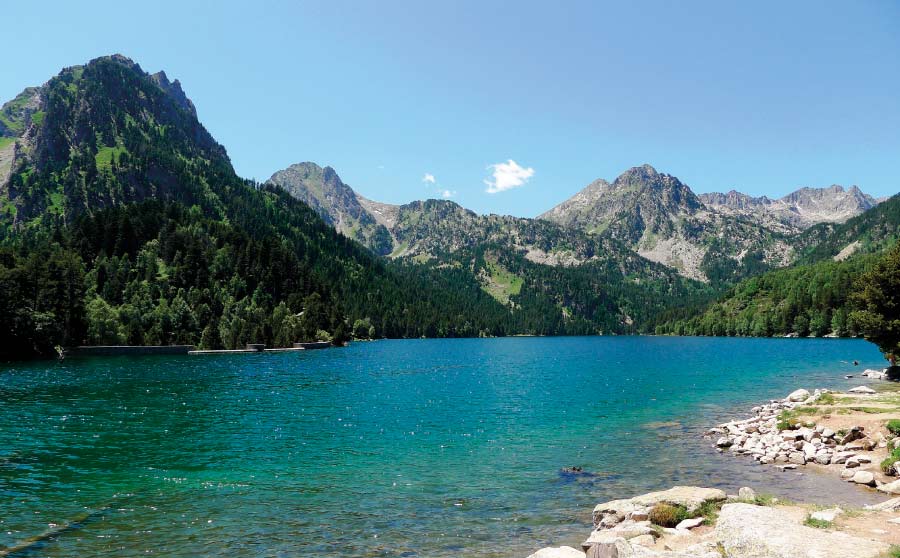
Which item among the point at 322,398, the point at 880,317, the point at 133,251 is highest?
the point at 133,251

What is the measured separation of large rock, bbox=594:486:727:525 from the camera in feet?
74.7

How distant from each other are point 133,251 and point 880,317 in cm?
22250

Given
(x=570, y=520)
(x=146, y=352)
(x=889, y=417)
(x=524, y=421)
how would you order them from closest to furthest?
(x=570, y=520) → (x=889, y=417) → (x=524, y=421) → (x=146, y=352)

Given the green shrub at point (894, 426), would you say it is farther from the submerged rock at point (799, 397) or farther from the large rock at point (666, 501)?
the large rock at point (666, 501)

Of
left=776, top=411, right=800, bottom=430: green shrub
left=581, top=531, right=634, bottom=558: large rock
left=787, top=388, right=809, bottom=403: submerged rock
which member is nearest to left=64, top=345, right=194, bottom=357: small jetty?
left=787, top=388, right=809, bottom=403: submerged rock

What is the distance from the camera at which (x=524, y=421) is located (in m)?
52.8

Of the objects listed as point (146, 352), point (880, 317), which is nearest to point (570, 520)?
point (880, 317)

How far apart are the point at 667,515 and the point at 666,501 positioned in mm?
1410

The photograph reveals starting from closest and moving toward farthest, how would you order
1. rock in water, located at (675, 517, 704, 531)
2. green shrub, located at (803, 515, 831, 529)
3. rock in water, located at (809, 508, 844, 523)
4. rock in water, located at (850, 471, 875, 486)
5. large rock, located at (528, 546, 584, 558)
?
1. large rock, located at (528, 546, 584, 558)
2. green shrub, located at (803, 515, 831, 529)
3. rock in water, located at (809, 508, 844, 523)
4. rock in water, located at (675, 517, 704, 531)
5. rock in water, located at (850, 471, 875, 486)

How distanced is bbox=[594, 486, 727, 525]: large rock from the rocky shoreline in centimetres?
5

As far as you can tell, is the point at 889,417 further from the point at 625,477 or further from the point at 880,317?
the point at 880,317

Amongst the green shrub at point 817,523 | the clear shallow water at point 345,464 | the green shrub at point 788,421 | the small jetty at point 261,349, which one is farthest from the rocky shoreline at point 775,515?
the small jetty at point 261,349

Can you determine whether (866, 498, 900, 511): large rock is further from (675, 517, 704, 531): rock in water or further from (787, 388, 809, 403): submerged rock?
(787, 388, 809, 403): submerged rock

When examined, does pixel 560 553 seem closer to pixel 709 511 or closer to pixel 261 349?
pixel 709 511
